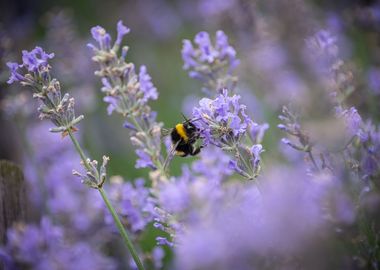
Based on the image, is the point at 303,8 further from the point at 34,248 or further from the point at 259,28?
the point at 34,248

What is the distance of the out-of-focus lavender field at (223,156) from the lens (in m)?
1.82

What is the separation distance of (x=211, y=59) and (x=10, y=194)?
4.37ft

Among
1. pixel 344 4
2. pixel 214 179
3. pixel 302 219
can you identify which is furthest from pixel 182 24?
pixel 302 219

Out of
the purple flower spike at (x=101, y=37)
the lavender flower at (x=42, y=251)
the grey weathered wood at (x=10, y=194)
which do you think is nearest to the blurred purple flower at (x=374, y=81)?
the purple flower spike at (x=101, y=37)

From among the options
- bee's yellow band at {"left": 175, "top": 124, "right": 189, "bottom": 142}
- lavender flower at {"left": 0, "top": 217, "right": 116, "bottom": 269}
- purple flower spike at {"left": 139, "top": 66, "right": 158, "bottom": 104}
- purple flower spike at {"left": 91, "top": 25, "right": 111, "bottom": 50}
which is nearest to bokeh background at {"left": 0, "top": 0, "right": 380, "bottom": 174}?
bee's yellow band at {"left": 175, "top": 124, "right": 189, "bottom": 142}

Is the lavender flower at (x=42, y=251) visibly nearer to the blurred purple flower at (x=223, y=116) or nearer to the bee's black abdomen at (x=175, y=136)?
the bee's black abdomen at (x=175, y=136)

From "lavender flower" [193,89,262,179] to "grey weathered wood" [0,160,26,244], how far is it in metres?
1.05

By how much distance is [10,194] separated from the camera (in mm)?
2490

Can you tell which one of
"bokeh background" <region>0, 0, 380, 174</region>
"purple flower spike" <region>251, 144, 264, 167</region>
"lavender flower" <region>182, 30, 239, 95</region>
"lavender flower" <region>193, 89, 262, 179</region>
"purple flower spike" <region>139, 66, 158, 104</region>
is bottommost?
"purple flower spike" <region>251, 144, 264, 167</region>

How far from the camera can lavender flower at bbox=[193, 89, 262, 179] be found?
2.08 meters

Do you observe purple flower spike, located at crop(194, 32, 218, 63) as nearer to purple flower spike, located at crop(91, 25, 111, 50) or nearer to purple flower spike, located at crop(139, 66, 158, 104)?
purple flower spike, located at crop(139, 66, 158, 104)

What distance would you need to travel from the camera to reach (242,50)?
4.40 m

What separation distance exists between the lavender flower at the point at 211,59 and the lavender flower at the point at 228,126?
1.88ft

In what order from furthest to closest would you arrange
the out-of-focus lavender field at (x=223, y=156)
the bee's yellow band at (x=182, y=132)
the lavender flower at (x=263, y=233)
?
1. the bee's yellow band at (x=182, y=132)
2. the out-of-focus lavender field at (x=223, y=156)
3. the lavender flower at (x=263, y=233)
